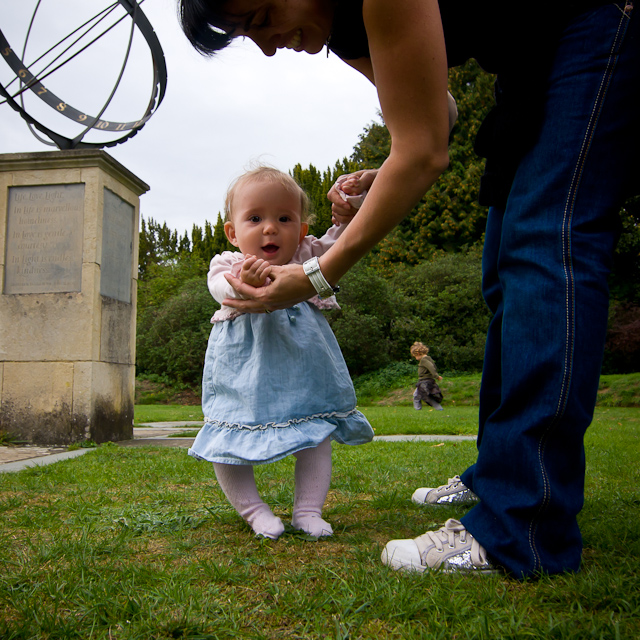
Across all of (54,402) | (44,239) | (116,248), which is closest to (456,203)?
(116,248)

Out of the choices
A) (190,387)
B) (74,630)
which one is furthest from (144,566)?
(190,387)

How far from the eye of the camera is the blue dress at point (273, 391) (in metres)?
1.75

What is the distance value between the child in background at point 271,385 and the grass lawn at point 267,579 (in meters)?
0.17

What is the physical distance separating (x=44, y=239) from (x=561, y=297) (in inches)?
202

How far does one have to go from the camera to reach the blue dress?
1749 millimetres

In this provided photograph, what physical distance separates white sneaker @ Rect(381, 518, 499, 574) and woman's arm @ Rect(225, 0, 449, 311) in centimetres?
71

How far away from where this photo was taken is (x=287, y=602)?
1.20 metres

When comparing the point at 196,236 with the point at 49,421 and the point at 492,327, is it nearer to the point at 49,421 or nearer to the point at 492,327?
the point at 49,421

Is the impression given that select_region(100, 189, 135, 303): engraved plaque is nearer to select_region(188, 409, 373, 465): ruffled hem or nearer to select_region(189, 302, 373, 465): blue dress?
select_region(189, 302, 373, 465): blue dress

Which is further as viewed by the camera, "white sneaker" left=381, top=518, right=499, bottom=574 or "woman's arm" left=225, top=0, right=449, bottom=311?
"white sneaker" left=381, top=518, right=499, bottom=574

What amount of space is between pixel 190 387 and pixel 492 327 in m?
16.9

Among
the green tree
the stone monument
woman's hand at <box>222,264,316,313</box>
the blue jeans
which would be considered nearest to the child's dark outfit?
the stone monument

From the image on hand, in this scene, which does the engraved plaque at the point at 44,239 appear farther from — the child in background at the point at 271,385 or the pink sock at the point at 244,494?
the pink sock at the point at 244,494

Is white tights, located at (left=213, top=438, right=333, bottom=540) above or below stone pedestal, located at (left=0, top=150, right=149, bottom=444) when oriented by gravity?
below
